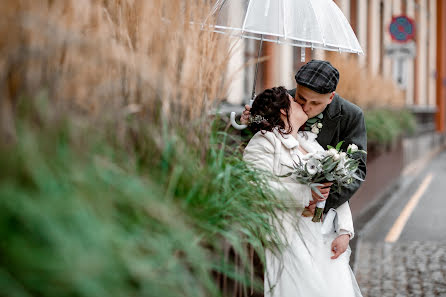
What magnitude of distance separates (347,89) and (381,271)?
369 centimetres

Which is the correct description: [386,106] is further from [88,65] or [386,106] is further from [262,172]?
[88,65]

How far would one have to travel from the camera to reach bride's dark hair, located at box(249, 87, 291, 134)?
9.28 ft

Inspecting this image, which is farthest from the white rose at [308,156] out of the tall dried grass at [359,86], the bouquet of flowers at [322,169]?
the tall dried grass at [359,86]

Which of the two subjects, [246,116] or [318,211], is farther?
[246,116]

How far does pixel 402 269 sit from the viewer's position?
5105mm

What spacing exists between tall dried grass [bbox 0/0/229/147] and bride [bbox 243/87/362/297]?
318mm

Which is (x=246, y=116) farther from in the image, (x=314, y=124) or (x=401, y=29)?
(x=401, y=29)

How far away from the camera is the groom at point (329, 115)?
9.40 feet

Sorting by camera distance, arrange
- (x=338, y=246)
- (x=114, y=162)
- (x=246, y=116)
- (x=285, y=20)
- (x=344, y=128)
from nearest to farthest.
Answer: (x=114, y=162) → (x=338, y=246) → (x=246, y=116) → (x=344, y=128) → (x=285, y=20)

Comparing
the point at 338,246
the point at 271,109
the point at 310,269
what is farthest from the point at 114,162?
the point at 338,246

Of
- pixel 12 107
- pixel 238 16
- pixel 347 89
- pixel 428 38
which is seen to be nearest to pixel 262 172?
pixel 12 107

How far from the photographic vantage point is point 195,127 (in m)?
2.31

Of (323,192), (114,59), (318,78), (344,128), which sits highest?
(114,59)

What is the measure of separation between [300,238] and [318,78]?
2.44 feet
